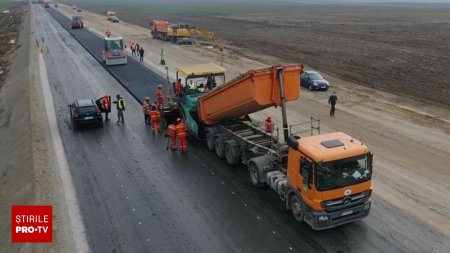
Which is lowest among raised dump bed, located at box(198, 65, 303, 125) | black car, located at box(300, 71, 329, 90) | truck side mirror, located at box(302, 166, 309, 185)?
black car, located at box(300, 71, 329, 90)

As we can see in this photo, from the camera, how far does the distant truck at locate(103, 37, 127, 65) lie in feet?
130

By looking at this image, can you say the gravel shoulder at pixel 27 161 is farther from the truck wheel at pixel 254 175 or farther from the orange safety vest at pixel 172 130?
the truck wheel at pixel 254 175

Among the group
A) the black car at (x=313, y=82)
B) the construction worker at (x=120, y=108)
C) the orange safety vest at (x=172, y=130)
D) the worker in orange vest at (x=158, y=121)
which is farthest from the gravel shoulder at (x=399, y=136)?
the construction worker at (x=120, y=108)

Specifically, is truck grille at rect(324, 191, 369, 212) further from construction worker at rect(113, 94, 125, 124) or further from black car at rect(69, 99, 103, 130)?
black car at rect(69, 99, 103, 130)

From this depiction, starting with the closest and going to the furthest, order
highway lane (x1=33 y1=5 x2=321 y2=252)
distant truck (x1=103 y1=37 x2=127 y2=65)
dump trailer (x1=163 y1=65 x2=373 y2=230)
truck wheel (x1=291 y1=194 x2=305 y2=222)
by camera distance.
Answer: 1. dump trailer (x1=163 y1=65 x2=373 y2=230)
2. highway lane (x1=33 y1=5 x2=321 y2=252)
3. truck wheel (x1=291 y1=194 x2=305 y2=222)
4. distant truck (x1=103 y1=37 x2=127 y2=65)

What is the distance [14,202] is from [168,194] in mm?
5359

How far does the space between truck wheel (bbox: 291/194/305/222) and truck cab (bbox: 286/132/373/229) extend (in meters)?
0.04

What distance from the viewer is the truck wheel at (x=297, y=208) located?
1265 centimetres

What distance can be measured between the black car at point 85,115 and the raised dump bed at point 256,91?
815 centimetres

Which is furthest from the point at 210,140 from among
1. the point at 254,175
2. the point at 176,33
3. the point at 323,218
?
the point at 176,33

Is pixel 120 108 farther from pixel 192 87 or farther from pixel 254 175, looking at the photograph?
pixel 254 175

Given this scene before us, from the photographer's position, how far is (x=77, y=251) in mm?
11852

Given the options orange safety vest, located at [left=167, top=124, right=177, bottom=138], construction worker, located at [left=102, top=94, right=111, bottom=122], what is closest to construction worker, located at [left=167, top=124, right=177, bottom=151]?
orange safety vest, located at [left=167, top=124, right=177, bottom=138]

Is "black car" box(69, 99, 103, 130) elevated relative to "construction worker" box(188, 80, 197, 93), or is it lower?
lower
